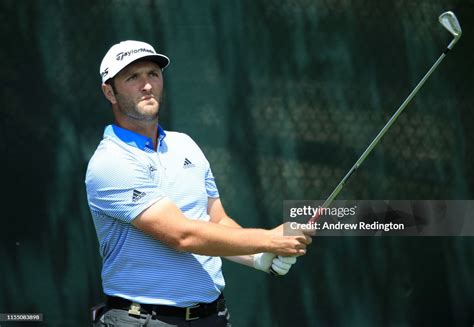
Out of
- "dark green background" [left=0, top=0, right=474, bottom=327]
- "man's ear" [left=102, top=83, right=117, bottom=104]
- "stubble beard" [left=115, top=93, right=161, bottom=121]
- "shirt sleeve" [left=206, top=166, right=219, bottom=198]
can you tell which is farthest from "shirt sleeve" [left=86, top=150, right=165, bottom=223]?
"dark green background" [left=0, top=0, right=474, bottom=327]

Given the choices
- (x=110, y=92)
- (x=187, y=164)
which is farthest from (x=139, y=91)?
(x=187, y=164)

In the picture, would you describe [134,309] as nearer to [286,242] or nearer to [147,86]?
[286,242]

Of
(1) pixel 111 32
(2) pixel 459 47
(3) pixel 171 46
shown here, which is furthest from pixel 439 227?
(1) pixel 111 32

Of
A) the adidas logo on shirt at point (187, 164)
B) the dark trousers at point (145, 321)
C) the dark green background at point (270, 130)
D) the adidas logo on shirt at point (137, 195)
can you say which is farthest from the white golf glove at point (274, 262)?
the dark green background at point (270, 130)

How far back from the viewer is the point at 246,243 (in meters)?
3.48

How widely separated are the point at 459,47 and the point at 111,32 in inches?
80.5

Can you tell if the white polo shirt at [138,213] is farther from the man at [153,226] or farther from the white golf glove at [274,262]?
the white golf glove at [274,262]

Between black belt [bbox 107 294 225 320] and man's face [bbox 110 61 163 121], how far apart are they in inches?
29.5

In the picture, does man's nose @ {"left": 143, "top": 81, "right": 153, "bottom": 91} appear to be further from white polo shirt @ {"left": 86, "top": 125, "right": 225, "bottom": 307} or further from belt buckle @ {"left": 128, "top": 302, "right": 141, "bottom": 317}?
belt buckle @ {"left": 128, "top": 302, "right": 141, "bottom": 317}

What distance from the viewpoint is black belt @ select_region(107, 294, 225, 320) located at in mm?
3596

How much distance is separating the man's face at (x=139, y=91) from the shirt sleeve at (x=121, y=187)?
236 millimetres

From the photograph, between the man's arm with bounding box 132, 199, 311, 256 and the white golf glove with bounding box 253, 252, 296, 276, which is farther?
the white golf glove with bounding box 253, 252, 296, 276

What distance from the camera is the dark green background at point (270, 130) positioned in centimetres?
517

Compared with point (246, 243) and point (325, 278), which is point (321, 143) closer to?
point (325, 278)
